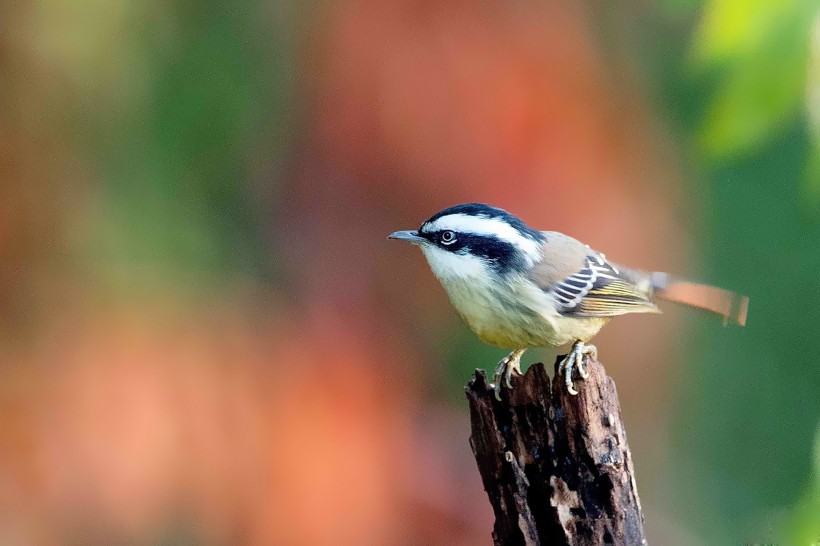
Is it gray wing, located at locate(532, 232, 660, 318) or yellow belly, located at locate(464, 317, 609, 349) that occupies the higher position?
gray wing, located at locate(532, 232, 660, 318)

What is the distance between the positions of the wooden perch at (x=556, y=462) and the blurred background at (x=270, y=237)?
5.77 ft

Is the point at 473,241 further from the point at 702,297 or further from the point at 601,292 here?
the point at 702,297

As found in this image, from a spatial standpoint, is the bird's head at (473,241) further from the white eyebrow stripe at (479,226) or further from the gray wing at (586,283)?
the gray wing at (586,283)

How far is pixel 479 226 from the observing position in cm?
330

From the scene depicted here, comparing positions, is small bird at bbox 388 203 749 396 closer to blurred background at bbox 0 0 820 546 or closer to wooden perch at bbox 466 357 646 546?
wooden perch at bbox 466 357 646 546

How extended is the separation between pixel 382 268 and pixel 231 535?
5.07 ft

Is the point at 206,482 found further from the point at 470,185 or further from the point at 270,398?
the point at 470,185

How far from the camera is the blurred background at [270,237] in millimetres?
4188

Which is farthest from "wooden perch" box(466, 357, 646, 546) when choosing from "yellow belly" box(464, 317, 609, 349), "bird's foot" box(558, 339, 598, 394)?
"yellow belly" box(464, 317, 609, 349)

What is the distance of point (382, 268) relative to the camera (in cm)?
477

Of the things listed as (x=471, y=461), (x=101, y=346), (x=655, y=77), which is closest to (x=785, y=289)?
(x=655, y=77)

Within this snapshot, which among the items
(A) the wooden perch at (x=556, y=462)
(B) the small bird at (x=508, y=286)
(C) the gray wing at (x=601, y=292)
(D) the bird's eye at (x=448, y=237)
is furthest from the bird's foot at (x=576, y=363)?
(D) the bird's eye at (x=448, y=237)

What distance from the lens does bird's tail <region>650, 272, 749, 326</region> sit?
3.28 metres

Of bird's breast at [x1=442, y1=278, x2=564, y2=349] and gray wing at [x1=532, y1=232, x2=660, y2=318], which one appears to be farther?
gray wing at [x1=532, y1=232, x2=660, y2=318]
